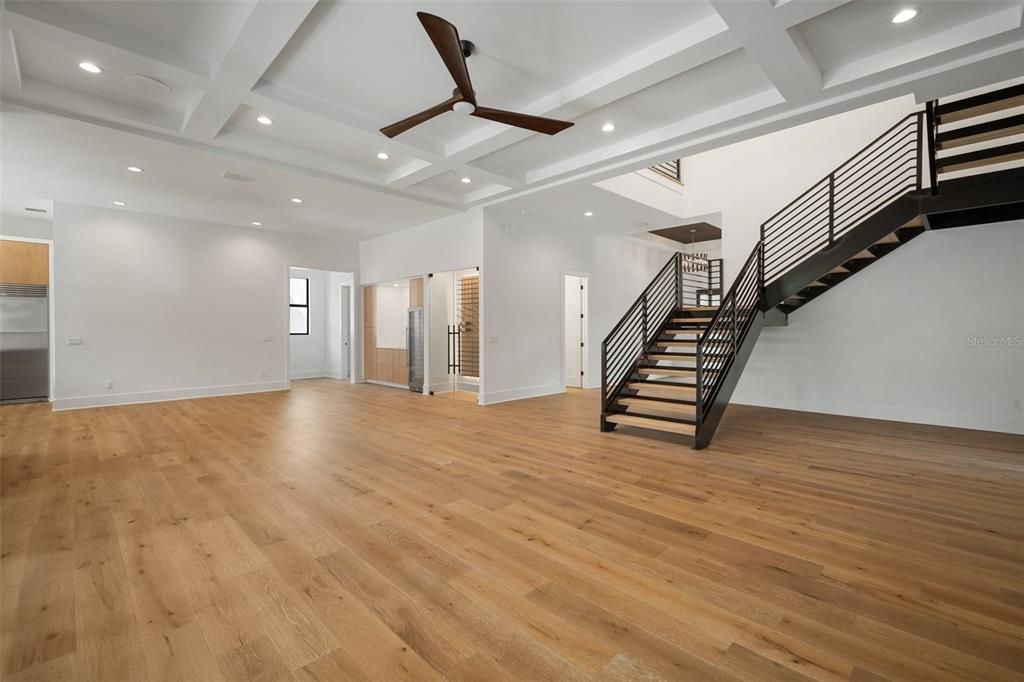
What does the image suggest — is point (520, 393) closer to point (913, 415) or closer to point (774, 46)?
point (913, 415)

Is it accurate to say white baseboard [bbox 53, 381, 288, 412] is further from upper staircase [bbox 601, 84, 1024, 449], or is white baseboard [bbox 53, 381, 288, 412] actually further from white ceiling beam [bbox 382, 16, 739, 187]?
upper staircase [bbox 601, 84, 1024, 449]

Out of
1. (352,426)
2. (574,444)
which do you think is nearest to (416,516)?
(574,444)

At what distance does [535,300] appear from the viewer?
841 cm

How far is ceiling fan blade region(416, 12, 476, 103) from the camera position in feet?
8.89

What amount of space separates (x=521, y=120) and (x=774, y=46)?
2003 millimetres

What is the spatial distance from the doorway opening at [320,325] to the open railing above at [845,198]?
9111 millimetres

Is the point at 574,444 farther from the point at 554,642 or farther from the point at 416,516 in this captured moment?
the point at 554,642

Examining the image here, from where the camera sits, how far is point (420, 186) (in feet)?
22.2

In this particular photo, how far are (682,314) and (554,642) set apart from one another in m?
5.99

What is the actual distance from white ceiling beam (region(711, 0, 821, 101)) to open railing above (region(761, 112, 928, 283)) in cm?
235

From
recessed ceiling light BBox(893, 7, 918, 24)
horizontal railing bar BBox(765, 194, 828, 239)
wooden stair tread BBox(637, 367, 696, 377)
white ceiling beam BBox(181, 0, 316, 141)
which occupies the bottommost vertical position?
wooden stair tread BBox(637, 367, 696, 377)

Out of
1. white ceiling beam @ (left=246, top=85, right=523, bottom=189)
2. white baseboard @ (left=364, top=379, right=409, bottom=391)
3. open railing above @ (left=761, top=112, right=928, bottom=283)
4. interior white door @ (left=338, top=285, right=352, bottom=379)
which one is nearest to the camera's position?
white ceiling beam @ (left=246, top=85, right=523, bottom=189)

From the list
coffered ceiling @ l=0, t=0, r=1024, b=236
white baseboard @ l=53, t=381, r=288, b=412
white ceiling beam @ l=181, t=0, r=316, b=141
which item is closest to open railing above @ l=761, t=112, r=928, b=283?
coffered ceiling @ l=0, t=0, r=1024, b=236

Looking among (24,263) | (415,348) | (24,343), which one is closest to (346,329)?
(415,348)
